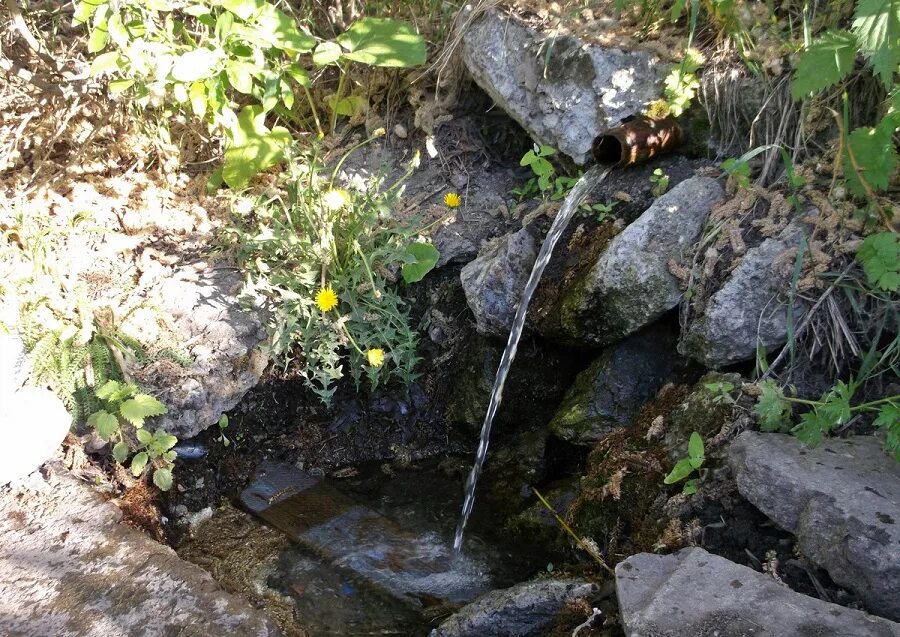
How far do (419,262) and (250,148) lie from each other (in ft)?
3.69

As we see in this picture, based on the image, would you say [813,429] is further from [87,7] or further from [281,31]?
[87,7]

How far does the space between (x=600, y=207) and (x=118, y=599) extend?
8.29ft

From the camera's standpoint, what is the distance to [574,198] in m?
3.31

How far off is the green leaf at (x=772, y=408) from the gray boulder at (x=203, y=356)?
2.22m

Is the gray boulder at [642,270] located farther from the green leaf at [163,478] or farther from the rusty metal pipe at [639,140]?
the green leaf at [163,478]

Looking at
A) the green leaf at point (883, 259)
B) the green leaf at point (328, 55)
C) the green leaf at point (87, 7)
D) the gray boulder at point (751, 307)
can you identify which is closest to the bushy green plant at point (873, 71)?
the green leaf at point (883, 259)

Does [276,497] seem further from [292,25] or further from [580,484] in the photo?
[292,25]

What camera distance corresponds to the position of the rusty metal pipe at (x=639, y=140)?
121 inches

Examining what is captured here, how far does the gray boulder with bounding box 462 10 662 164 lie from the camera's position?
3369 millimetres

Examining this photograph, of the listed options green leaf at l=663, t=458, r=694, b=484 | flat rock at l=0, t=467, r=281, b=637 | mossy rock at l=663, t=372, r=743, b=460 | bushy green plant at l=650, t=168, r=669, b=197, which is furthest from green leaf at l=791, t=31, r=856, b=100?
flat rock at l=0, t=467, r=281, b=637

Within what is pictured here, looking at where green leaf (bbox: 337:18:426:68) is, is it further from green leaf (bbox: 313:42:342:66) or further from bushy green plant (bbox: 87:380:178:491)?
bushy green plant (bbox: 87:380:178:491)

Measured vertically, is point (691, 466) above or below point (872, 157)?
below

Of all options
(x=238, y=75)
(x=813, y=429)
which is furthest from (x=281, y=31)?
(x=813, y=429)

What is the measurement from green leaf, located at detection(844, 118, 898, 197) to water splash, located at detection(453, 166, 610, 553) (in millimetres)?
1144
